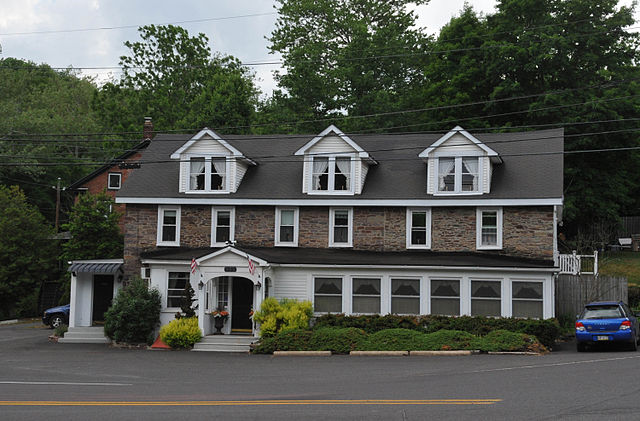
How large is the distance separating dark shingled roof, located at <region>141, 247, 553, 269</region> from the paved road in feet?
14.8

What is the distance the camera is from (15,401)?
14.5 meters

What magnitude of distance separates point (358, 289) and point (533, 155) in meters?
9.58

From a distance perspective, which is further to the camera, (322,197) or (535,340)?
(322,197)

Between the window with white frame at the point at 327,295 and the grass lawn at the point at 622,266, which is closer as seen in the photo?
the window with white frame at the point at 327,295

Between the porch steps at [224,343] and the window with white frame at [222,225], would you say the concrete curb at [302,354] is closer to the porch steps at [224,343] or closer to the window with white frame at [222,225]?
the porch steps at [224,343]

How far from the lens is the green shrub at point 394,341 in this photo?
2489cm

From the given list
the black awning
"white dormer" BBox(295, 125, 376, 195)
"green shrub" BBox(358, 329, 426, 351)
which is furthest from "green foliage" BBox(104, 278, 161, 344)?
"green shrub" BBox(358, 329, 426, 351)

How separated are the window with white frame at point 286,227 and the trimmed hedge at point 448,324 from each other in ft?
13.4

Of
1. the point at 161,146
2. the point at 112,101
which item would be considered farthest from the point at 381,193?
the point at 112,101

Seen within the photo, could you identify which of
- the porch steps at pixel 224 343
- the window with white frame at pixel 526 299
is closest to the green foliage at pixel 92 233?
the porch steps at pixel 224 343

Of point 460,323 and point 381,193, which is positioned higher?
point 381,193

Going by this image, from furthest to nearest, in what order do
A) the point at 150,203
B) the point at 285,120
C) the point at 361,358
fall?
the point at 285,120, the point at 150,203, the point at 361,358

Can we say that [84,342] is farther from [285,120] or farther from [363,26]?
[363,26]

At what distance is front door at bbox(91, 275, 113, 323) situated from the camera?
33.3 metres
